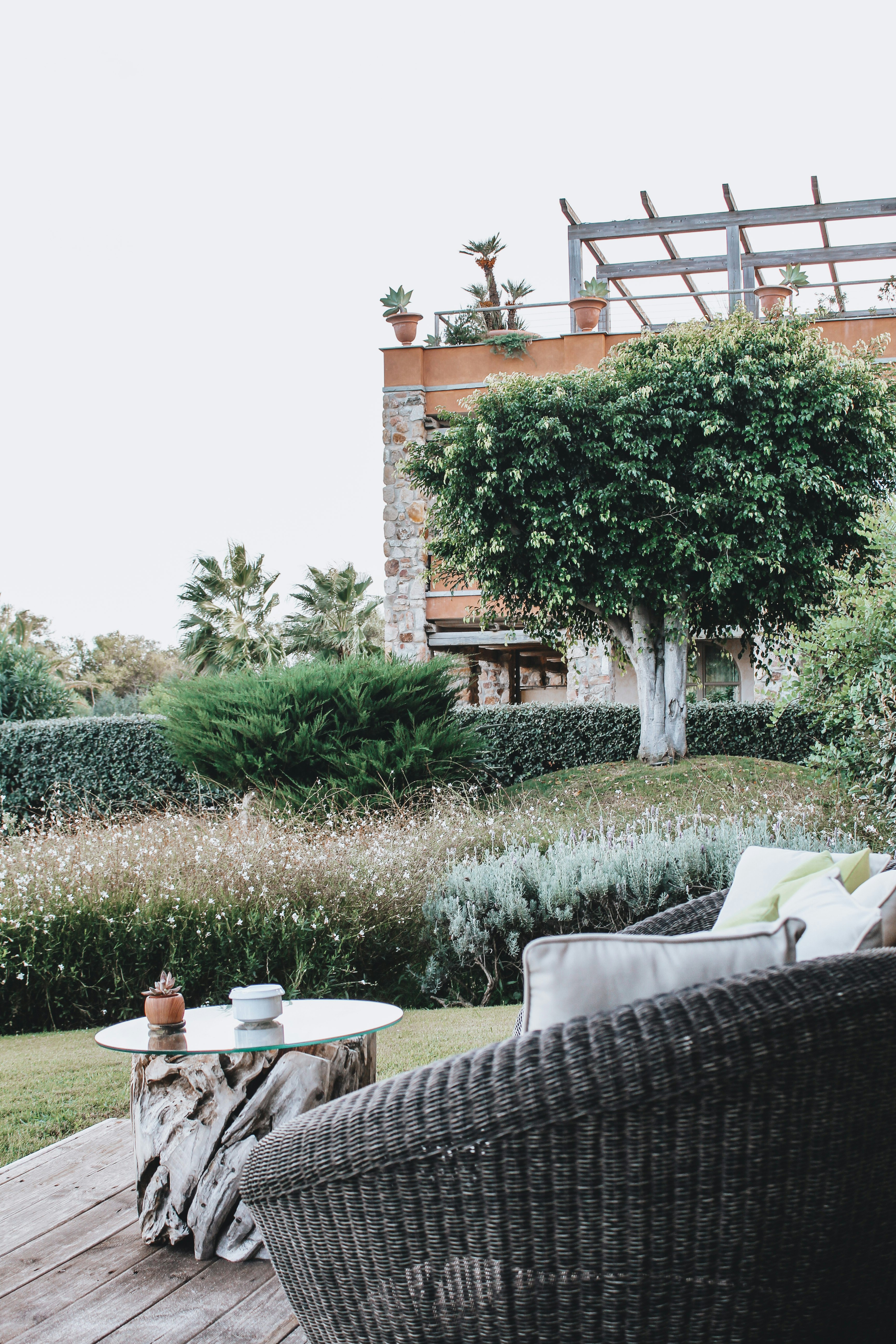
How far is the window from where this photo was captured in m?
19.0

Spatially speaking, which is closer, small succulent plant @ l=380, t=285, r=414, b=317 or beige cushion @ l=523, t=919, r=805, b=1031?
beige cushion @ l=523, t=919, r=805, b=1031

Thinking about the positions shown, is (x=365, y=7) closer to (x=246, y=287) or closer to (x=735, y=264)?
(x=246, y=287)

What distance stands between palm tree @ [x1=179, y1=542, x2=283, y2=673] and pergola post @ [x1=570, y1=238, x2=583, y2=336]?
31.8ft

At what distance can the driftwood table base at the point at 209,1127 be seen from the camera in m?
2.84

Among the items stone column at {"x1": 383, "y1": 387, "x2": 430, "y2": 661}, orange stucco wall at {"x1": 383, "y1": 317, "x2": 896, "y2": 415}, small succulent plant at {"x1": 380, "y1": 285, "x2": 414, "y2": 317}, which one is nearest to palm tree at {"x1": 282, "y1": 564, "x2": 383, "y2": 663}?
stone column at {"x1": 383, "y1": 387, "x2": 430, "y2": 661}

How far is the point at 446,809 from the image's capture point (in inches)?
350

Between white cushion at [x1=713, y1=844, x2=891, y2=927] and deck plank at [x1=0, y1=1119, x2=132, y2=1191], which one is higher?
white cushion at [x1=713, y1=844, x2=891, y2=927]

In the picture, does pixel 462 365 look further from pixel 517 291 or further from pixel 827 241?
pixel 517 291

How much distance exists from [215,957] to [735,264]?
53.2ft

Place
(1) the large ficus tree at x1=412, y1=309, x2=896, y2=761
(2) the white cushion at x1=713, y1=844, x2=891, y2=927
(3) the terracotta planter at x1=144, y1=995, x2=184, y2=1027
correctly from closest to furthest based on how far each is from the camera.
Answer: (3) the terracotta planter at x1=144, y1=995, x2=184, y2=1027, (2) the white cushion at x1=713, y1=844, x2=891, y2=927, (1) the large ficus tree at x1=412, y1=309, x2=896, y2=761

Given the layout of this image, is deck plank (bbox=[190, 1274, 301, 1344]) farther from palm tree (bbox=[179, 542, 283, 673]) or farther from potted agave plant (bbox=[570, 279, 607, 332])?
palm tree (bbox=[179, 542, 283, 673])

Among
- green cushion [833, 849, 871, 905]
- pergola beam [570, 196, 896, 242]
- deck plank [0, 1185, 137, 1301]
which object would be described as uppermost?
pergola beam [570, 196, 896, 242]

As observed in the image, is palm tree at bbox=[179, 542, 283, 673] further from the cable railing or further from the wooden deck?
the wooden deck

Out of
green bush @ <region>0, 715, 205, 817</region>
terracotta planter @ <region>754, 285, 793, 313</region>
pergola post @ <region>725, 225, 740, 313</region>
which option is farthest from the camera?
pergola post @ <region>725, 225, 740, 313</region>
